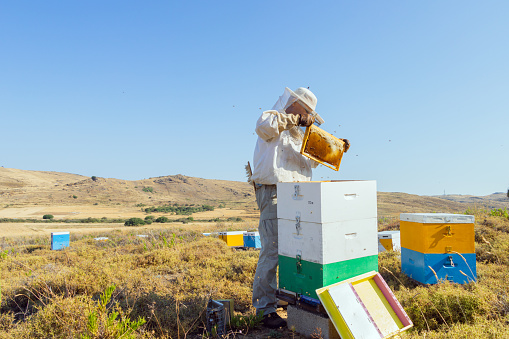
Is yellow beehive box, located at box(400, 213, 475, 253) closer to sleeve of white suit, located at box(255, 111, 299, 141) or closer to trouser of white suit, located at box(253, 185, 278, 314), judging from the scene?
trouser of white suit, located at box(253, 185, 278, 314)

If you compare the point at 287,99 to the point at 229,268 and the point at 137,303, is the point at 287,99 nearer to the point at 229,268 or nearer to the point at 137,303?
the point at 137,303

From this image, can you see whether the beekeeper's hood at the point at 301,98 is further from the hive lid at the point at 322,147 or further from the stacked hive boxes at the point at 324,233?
the stacked hive boxes at the point at 324,233

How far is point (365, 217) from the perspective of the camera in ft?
12.3

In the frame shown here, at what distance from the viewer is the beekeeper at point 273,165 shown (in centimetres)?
418

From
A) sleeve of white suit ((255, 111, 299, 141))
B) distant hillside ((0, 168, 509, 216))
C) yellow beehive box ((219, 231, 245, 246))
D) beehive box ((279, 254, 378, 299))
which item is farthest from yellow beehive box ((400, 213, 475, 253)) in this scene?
→ distant hillside ((0, 168, 509, 216))

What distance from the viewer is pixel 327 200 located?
11.2 feet

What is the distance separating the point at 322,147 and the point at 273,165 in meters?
0.68

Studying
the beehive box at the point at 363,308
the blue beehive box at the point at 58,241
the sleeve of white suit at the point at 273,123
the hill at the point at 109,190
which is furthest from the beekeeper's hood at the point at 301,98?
the hill at the point at 109,190

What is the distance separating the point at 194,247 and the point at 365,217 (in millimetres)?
6955

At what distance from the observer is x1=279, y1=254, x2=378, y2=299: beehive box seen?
11.3ft

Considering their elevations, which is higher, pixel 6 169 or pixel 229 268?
pixel 6 169

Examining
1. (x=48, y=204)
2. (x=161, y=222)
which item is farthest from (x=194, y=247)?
(x=48, y=204)

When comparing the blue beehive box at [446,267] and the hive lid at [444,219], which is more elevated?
the hive lid at [444,219]

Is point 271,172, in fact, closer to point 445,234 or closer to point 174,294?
point 174,294
